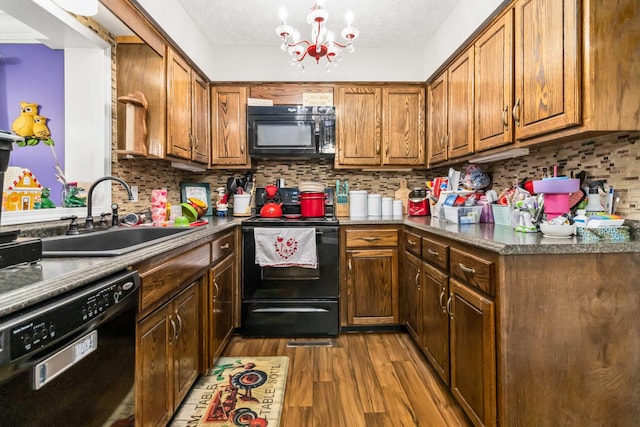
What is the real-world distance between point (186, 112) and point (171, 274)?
149 cm

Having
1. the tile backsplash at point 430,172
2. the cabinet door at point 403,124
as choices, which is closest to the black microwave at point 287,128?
the tile backsplash at point 430,172

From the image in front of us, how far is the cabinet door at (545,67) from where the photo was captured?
1332 millimetres

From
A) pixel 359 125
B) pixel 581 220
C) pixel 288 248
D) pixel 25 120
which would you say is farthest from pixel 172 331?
pixel 359 125

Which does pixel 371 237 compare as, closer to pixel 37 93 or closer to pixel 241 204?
pixel 241 204

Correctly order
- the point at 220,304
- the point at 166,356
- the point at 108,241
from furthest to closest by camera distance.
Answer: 1. the point at 220,304
2. the point at 108,241
3. the point at 166,356

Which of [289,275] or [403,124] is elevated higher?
[403,124]

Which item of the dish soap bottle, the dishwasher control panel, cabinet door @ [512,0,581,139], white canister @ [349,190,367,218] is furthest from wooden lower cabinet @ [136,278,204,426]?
cabinet door @ [512,0,581,139]

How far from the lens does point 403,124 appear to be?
2928mm

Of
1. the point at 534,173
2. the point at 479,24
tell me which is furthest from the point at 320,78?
the point at 534,173

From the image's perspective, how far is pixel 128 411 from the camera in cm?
107

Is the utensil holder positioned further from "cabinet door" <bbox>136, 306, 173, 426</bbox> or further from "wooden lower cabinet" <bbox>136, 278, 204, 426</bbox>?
"cabinet door" <bbox>136, 306, 173, 426</bbox>

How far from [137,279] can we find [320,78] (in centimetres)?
242

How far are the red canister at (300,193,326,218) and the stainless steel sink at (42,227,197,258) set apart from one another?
1.18m

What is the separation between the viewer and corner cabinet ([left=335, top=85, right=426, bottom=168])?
2.91m
